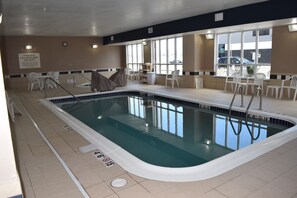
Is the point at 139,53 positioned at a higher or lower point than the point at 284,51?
higher

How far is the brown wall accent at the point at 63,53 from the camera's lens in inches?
419

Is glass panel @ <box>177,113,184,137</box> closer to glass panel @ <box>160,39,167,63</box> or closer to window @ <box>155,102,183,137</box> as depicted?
window @ <box>155,102,183,137</box>

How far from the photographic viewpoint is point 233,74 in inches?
307

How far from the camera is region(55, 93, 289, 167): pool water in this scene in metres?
3.86

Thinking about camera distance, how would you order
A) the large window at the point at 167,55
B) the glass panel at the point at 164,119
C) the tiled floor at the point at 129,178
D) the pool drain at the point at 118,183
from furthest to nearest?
1. the large window at the point at 167,55
2. the glass panel at the point at 164,119
3. the pool drain at the point at 118,183
4. the tiled floor at the point at 129,178

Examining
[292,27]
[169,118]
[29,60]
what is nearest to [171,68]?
[169,118]

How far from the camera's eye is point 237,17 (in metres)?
5.63

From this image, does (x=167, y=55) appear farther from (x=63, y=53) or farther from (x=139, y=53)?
(x=63, y=53)

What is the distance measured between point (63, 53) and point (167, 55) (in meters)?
5.20

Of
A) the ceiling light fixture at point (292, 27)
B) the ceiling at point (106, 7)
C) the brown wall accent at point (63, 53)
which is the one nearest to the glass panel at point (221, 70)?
the ceiling light fixture at point (292, 27)

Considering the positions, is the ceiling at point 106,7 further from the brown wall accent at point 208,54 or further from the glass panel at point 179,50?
the glass panel at point 179,50

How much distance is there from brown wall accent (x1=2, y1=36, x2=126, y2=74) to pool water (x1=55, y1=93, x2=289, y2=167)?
4.85m

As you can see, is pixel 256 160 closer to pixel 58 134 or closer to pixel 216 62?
pixel 58 134

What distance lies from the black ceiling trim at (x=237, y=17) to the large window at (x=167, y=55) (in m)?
1.64
